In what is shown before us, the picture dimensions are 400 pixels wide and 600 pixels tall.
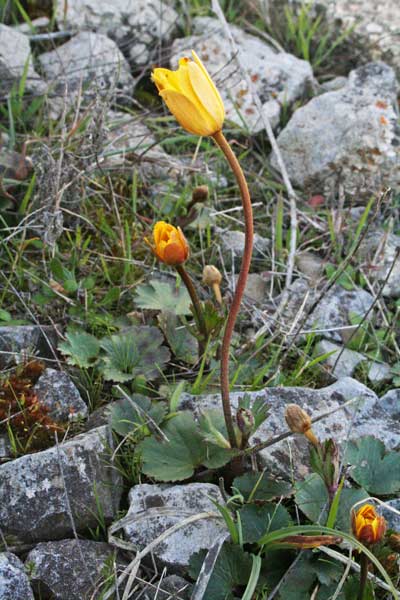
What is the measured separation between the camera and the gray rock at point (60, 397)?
2.13 meters

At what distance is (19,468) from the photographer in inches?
74.4

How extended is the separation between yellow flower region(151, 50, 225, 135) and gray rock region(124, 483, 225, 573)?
2.78ft

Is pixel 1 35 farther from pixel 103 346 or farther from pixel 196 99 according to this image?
pixel 196 99

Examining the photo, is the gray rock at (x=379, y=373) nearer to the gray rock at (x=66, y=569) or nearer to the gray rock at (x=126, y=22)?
the gray rock at (x=66, y=569)

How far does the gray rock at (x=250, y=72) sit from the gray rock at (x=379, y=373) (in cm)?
118

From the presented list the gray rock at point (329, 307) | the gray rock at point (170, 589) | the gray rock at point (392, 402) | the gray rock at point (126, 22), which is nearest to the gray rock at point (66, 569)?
the gray rock at point (170, 589)

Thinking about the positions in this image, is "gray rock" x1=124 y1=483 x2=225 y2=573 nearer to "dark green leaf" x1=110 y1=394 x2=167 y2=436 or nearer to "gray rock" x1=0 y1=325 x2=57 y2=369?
"dark green leaf" x1=110 y1=394 x2=167 y2=436

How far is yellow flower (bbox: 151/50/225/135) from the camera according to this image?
1571 millimetres

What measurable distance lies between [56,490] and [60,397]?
1.09 ft

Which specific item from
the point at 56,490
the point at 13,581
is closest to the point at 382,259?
the point at 56,490

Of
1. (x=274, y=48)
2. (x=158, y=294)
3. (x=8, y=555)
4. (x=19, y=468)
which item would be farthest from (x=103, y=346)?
(x=274, y=48)

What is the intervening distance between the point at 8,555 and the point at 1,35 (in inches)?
86.0

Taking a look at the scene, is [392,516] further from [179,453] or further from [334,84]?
[334,84]

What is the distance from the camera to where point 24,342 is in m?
2.29
